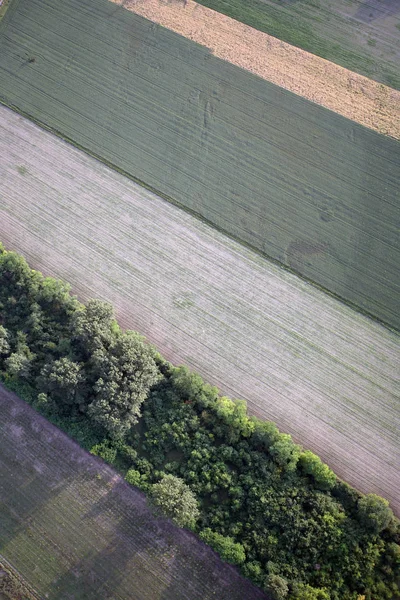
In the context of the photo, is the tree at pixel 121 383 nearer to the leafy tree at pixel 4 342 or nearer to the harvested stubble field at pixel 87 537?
the harvested stubble field at pixel 87 537

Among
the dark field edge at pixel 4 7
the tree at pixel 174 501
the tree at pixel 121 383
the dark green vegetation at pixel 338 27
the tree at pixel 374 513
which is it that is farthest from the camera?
the dark field edge at pixel 4 7

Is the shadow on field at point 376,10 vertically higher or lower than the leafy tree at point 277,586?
higher

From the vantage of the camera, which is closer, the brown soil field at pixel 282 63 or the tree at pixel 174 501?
the tree at pixel 174 501

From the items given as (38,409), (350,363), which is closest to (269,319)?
(350,363)

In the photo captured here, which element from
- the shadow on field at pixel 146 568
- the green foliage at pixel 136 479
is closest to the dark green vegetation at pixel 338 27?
the green foliage at pixel 136 479

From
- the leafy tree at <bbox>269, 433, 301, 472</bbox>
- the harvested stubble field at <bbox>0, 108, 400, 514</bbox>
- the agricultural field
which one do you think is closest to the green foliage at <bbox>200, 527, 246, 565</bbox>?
the leafy tree at <bbox>269, 433, 301, 472</bbox>

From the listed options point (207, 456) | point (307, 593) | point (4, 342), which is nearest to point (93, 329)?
point (4, 342)
